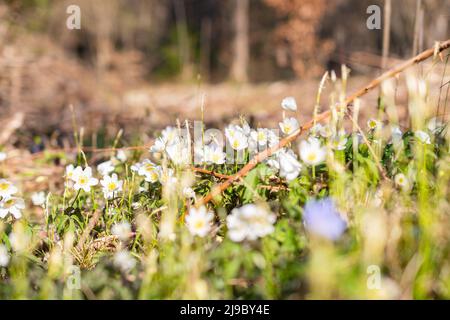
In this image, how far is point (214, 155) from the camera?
5.68 feet

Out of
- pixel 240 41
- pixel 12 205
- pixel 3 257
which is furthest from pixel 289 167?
pixel 240 41

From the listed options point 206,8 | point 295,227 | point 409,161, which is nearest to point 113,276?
point 295,227

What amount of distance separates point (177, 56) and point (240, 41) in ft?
7.40

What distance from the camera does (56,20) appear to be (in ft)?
42.3

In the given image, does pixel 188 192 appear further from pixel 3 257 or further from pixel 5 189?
pixel 5 189

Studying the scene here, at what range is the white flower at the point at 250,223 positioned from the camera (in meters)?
1.31

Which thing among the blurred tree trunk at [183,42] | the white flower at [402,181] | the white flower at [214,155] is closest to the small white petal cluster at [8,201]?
the white flower at [214,155]

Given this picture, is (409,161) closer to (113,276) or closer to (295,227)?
(295,227)

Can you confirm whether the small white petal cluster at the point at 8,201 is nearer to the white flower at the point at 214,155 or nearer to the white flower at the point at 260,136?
the white flower at the point at 214,155

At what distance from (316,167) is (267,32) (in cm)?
1182

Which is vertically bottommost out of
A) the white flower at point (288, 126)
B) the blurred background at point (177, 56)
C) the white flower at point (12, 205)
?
the white flower at point (12, 205)

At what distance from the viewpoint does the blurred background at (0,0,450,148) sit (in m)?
4.53

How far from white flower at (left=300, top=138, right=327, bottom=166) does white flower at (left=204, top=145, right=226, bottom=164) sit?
0.31 metres

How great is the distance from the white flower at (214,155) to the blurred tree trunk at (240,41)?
1086 centimetres
